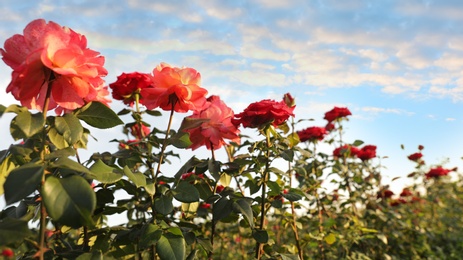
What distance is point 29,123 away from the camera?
3.37 feet

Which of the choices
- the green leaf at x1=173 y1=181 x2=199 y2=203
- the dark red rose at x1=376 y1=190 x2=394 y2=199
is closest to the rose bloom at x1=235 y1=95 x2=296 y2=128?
the green leaf at x1=173 y1=181 x2=199 y2=203

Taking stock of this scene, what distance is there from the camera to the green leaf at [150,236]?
52.3 inches

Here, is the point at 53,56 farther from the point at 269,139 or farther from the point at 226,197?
the point at 269,139

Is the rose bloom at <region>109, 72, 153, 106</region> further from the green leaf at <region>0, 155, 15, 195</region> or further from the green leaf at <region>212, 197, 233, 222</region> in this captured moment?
the green leaf at <region>0, 155, 15, 195</region>

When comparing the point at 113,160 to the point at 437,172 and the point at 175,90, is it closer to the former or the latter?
the point at 175,90

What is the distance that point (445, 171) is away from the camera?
4969mm

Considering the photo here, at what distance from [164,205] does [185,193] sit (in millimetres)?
72

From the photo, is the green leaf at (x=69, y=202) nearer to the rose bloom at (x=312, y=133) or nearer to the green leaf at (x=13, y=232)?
the green leaf at (x=13, y=232)

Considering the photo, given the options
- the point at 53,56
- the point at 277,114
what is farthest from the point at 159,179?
the point at 53,56

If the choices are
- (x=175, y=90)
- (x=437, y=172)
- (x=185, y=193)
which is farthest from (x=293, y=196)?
(x=437, y=172)

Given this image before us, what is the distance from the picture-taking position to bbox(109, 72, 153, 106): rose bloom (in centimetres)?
180

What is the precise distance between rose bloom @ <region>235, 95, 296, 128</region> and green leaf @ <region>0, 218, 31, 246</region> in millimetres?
884

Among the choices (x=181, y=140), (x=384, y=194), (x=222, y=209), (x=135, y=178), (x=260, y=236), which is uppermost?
(x=181, y=140)

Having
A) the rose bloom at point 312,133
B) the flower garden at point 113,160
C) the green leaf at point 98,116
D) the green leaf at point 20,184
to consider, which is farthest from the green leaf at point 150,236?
the rose bloom at point 312,133
